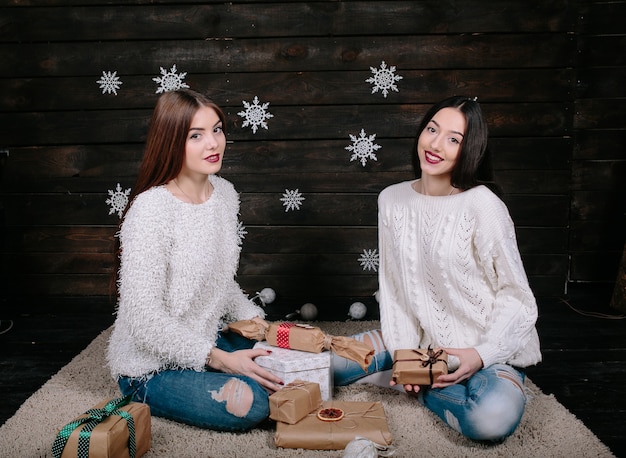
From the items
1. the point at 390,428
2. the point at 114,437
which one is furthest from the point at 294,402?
the point at 114,437

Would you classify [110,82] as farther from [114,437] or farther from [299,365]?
[114,437]

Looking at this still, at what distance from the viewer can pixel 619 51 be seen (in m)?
3.55

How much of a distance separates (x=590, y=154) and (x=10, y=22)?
11.6 feet

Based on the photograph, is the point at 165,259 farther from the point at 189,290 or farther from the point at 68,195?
the point at 68,195

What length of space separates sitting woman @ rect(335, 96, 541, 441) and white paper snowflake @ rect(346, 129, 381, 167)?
1.10m

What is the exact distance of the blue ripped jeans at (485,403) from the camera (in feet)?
5.58

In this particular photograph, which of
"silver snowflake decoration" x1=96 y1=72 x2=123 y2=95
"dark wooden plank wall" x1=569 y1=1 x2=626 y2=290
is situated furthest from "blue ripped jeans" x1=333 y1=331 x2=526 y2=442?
"silver snowflake decoration" x1=96 y1=72 x2=123 y2=95

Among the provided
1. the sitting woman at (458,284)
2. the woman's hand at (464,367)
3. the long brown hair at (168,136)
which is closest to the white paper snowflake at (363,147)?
the sitting woman at (458,284)

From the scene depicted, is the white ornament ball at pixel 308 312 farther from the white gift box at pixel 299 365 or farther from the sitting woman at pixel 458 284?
the white gift box at pixel 299 365

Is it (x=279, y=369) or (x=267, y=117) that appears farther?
(x=267, y=117)

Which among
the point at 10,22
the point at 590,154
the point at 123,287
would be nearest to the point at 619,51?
the point at 590,154

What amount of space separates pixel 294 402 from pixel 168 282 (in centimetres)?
58

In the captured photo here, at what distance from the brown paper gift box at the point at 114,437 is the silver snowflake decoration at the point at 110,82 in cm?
210

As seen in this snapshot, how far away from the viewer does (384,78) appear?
319cm
